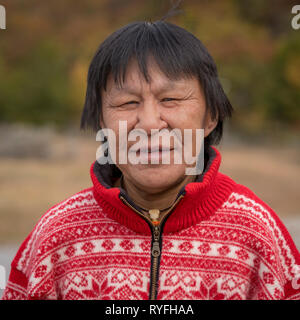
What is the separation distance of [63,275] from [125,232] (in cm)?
27

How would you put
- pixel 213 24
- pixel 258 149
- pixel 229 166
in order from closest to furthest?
pixel 229 166 < pixel 258 149 < pixel 213 24

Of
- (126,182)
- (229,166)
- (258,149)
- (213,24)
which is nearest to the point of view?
(126,182)

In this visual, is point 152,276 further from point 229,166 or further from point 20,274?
point 229,166

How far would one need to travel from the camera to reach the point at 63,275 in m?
1.53

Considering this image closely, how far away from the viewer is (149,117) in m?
1.34

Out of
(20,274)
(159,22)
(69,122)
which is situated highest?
(69,122)

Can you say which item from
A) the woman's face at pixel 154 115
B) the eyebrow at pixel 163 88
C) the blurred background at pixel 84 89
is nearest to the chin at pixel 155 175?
the woman's face at pixel 154 115

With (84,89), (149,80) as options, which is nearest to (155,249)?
(149,80)

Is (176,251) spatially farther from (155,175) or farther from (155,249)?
(155,175)

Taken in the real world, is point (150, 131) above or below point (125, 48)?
below

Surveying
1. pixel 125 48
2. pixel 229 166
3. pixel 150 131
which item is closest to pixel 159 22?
pixel 125 48

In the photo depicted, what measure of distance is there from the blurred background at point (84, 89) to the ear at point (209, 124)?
5533mm

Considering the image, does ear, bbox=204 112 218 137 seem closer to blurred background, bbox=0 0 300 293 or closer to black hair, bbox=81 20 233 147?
black hair, bbox=81 20 233 147

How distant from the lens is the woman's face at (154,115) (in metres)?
1.37
